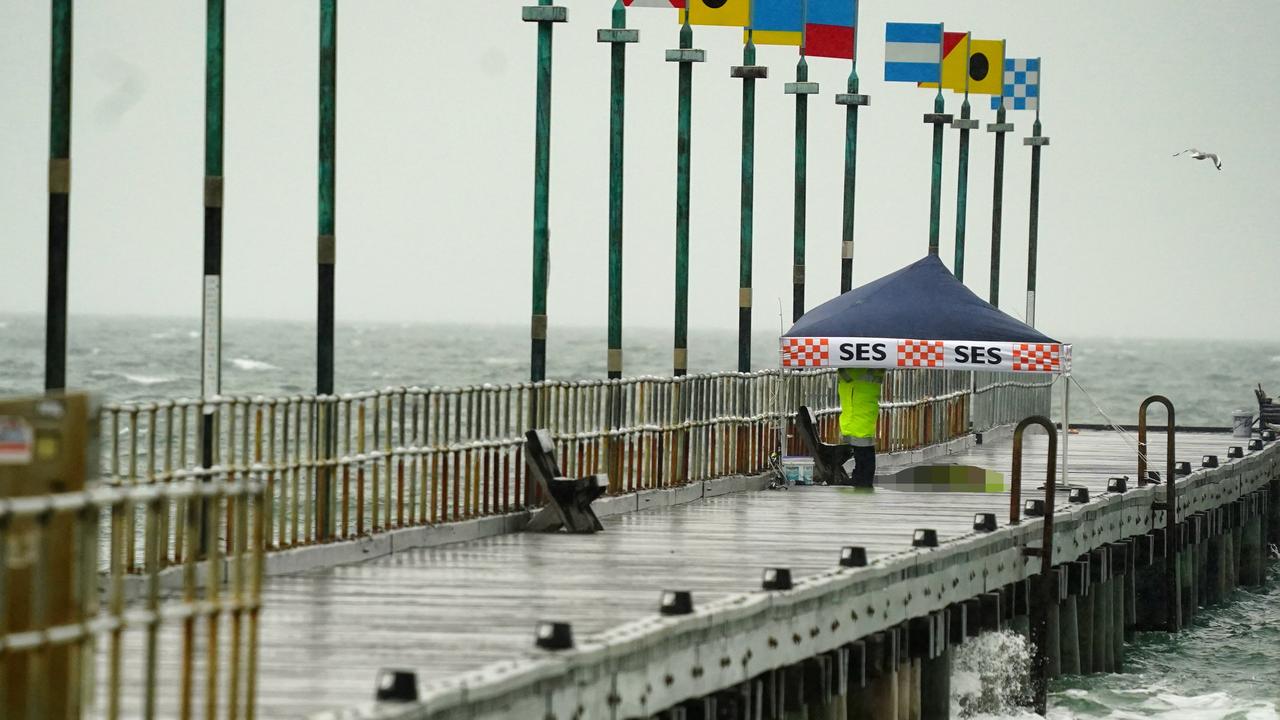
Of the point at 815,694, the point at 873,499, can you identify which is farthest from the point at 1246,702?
the point at 815,694

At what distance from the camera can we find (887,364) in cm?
2819

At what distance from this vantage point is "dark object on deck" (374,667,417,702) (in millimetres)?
10703

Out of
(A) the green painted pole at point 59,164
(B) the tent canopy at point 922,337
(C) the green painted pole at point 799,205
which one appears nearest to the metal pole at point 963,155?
(C) the green painted pole at point 799,205

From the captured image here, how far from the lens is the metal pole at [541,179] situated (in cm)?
2812

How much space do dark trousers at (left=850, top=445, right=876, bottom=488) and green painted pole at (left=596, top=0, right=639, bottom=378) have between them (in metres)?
A: 3.30

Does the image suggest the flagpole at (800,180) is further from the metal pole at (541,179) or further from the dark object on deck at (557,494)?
the dark object on deck at (557,494)

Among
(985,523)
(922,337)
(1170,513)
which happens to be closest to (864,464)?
(922,337)

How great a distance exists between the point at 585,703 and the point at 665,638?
1.30 metres

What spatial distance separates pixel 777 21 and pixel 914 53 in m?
9.34

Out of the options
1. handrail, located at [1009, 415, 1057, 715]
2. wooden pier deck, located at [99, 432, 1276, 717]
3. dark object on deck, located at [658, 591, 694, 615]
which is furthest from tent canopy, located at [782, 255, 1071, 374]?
dark object on deck, located at [658, 591, 694, 615]

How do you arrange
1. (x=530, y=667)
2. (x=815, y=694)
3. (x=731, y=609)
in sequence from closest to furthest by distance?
(x=530, y=667)
(x=731, y=609)
(x=815, y=694)

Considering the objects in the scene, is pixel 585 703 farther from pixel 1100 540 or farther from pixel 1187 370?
pixel 1187 370

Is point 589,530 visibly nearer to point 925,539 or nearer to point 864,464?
point 925,539

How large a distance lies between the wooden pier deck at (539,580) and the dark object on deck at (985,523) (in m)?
0.18
